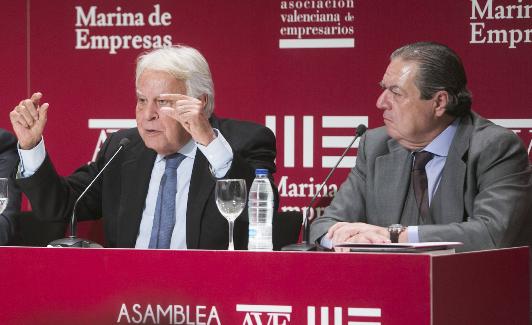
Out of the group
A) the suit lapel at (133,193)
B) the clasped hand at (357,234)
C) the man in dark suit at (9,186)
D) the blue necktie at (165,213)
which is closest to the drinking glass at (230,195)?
the clasped hand at (357,234)

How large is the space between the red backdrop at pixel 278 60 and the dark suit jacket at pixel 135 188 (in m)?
0.54

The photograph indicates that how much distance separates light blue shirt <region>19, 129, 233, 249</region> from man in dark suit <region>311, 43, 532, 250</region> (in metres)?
0.45

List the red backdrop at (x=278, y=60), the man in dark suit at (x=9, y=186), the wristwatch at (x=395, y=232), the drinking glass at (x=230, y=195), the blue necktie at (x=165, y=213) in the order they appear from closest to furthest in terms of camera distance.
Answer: the drinking glass at (x=230, y=195) → the wristwatch at (x=395, y=232) → the blue necktie at (x=165, y=213) → the man in dark suit at (x=9, y=186) → the red backdrop at (x=278, y=60)

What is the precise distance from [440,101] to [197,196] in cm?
97

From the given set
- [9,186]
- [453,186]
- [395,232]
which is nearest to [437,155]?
[453,186]

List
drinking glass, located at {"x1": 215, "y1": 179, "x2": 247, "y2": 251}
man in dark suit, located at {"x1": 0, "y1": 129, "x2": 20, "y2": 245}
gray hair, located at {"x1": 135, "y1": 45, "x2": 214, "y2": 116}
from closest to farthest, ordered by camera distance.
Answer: drinking glass, located at {"x1": 215, "y1": 179, "x2": 247, "y2": 251}, gray hair, located at {"x1": 135, "y1": 45, "x2": 214, "y2": 116}, man in dark suit, located at {"x1": 0, "y1": 129, "x2": 20, "y2": 245}

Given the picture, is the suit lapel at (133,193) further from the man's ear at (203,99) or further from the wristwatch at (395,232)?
the wristwatch at (395,232)

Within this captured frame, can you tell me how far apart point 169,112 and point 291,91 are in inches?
38.4

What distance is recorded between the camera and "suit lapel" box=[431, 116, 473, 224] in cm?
314

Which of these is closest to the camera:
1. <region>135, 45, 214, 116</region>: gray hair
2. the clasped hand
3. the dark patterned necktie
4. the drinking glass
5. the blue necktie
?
the drinking glass

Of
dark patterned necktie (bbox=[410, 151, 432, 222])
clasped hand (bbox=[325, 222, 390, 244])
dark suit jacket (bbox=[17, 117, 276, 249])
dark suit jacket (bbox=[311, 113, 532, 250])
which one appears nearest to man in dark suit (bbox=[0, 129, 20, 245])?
dark suit jacket (bbox=[17, 117, 276, 249])

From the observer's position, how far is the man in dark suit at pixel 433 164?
3.09m

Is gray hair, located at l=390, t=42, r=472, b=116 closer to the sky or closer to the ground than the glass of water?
closer to the sky

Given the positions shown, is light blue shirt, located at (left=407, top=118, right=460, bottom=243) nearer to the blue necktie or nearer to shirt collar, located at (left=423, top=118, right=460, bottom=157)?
shirt collar, located at (left=423, top=118, right=460, bottom=157)
